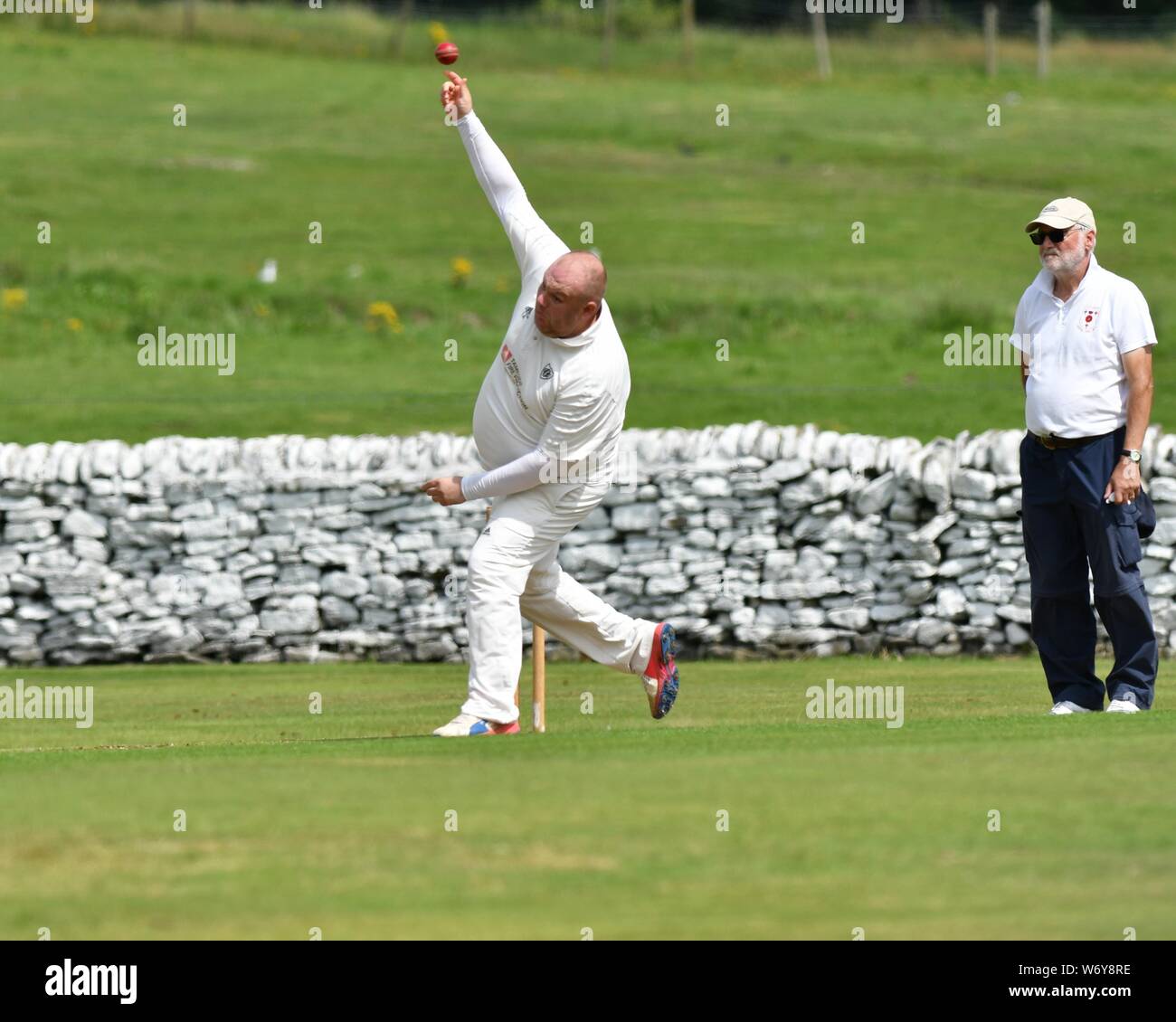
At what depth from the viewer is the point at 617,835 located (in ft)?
20.9

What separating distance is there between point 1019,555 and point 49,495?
696cm

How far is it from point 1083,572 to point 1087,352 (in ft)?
3.43

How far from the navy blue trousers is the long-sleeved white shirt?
2.11 m

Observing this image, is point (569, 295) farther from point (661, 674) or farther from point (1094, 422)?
point (1094, 422)

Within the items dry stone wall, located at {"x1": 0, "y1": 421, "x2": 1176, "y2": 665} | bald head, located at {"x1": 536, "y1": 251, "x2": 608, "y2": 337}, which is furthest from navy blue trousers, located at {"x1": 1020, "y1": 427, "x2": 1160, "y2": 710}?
dry stone wall, located at {"x1": 0, "y1": 421, "x2": 1176, "y2": 665}

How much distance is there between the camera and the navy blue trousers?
9344 millimetres

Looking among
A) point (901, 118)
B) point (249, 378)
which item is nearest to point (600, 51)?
point (901, 118)

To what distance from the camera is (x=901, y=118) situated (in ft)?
119

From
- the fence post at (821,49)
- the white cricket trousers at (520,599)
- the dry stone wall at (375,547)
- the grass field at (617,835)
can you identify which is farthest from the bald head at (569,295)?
the fence post at (821,49)

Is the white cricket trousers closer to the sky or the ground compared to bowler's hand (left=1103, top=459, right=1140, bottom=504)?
closer to the ground

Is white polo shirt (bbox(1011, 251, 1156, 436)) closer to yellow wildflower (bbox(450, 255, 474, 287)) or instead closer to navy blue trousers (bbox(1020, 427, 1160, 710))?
navy blue trousers (bbox(1020, 427, 1160, 710))

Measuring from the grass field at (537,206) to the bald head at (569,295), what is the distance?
959 cm

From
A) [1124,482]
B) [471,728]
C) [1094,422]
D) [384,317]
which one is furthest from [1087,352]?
[384,317]

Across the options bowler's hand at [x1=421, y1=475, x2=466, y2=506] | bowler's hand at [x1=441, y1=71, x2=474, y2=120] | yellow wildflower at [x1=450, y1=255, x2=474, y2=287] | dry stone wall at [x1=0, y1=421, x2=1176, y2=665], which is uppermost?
bowler's hand at [x1=441, y1=71, x2=474, y2=120]
